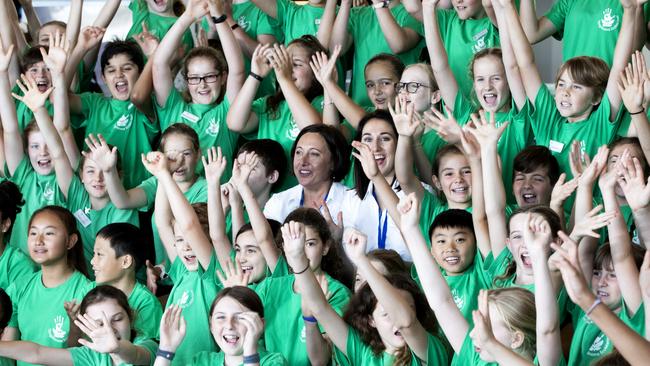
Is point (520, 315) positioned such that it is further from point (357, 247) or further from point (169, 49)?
point (169, 49)

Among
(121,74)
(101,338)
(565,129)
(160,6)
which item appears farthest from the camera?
(160,6)

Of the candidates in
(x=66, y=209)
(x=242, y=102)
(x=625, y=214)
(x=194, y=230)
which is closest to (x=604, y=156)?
(x=625, y=214)

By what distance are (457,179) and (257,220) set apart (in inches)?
31.8

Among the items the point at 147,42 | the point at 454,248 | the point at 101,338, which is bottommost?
the point at 101,338

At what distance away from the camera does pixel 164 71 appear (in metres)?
6.17

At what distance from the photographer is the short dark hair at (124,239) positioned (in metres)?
5.36

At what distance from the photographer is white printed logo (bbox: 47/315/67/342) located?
5.24 meters

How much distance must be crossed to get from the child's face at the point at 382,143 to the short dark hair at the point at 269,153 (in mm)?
506

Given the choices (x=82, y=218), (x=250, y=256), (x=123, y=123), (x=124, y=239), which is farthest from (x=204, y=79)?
(x=250, y=256)

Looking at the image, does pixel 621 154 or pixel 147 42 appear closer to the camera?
pixel 621 154

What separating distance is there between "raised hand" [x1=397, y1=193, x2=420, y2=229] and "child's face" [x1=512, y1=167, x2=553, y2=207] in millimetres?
1109

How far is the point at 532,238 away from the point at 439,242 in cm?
118

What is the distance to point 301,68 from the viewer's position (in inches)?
235

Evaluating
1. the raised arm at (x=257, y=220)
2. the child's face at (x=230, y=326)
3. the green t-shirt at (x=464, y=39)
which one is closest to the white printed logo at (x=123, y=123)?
the raised arm at (x=257, y=220)
